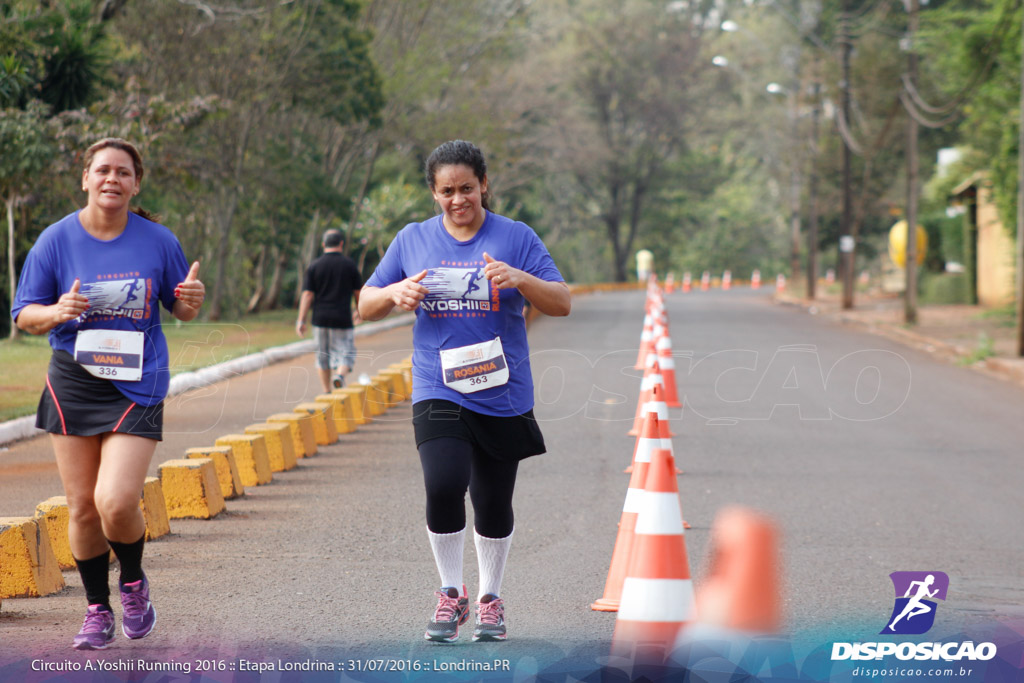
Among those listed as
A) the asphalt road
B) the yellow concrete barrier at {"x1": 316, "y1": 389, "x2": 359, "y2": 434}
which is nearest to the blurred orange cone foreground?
the asphalt road

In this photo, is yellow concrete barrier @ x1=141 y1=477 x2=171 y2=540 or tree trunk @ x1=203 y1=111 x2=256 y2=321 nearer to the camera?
yellow concrete barrier @ x1=141 y1=477 x2=171 y2=540

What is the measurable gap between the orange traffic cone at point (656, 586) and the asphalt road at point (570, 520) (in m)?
0.25

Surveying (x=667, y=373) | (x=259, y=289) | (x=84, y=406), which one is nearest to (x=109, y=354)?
(x=84, y=406)

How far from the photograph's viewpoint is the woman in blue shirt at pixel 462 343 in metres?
4.82

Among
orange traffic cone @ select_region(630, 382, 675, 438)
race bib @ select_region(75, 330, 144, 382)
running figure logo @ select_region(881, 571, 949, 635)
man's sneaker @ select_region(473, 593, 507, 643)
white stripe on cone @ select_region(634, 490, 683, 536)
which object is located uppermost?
race bib @ select_region(75, 330, 144, 382)

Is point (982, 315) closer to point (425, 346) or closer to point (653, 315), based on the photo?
point (653, 315)

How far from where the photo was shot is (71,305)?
4.64 meters

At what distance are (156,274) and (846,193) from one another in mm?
32020

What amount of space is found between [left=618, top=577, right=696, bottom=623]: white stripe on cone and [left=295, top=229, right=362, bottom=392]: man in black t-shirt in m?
8.16

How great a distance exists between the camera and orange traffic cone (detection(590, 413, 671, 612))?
5578 mm

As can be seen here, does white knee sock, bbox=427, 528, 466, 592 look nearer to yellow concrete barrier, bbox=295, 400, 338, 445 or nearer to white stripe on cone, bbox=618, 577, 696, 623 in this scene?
white stripe on cone, bbox=618, 577, 696, 623

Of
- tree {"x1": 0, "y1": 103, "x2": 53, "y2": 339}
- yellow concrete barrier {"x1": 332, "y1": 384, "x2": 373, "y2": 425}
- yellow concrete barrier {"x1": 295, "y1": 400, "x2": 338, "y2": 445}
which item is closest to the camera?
yellow concrete barrier {"x1": 295, "y1": 400, "x2": 338, "y2": 445}

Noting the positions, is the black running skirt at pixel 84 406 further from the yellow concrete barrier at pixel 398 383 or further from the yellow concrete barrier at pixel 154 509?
the yellow concrete barrier at pixel 398 383

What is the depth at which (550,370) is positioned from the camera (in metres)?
17.8
